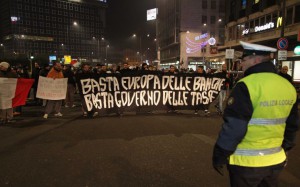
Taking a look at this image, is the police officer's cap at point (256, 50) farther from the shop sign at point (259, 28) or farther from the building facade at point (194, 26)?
the building facade at point (194, 26)

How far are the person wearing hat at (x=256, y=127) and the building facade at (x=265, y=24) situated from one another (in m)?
17.4

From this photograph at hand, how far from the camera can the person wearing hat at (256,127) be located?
214 cm

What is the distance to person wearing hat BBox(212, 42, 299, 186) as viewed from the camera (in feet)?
7.01

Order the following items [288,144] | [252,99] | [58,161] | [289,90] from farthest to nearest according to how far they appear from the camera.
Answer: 1. [58,161]
2. [288,144]
3. [289,90]
4. [252,99]

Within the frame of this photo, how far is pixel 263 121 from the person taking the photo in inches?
85.7

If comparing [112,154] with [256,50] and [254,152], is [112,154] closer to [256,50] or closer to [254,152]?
[254,152]

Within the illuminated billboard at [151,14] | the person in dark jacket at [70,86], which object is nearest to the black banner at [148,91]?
the person in dark jacket at [70,86]

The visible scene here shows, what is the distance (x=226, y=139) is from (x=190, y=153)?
3.54 m

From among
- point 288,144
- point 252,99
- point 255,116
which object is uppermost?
point 252,99

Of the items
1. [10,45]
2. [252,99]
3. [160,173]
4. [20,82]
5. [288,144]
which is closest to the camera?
[252,99]

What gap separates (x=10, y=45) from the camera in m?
118

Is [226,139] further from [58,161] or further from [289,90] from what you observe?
[58,161]

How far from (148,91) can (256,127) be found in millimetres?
8054

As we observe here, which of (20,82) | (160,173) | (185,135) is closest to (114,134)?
(185,135)
